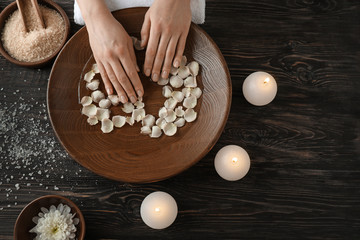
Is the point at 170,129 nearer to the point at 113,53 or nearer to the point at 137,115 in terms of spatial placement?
the point at 137,115

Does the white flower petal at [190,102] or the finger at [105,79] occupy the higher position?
the finger at [105,79]

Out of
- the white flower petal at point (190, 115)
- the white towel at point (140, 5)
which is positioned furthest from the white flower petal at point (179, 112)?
the white towel at point (140, 5)

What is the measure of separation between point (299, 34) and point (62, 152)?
2.07ft

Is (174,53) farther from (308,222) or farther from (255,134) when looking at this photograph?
(308,222)

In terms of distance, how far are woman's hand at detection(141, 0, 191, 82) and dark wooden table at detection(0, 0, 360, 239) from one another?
0.49 ft

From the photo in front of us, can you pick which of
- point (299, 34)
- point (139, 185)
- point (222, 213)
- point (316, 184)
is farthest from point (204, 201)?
point (299, 34)

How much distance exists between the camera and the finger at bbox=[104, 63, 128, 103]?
0.64 meters

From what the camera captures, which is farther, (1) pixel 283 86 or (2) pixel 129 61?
(1) pixel 283 86

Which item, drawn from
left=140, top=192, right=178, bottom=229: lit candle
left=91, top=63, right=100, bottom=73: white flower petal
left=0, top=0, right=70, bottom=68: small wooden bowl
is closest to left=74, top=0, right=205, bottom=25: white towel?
left=0, top=0, right=70, bottom=68: small wooden bowl

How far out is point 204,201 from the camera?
0.70 m

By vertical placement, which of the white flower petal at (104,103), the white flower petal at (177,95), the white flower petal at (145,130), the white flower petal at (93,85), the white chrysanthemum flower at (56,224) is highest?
the white flower petal at (93,85)

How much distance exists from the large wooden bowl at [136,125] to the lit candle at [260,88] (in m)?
0.08

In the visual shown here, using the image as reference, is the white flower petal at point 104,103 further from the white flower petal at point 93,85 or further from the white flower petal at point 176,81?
the white flower petal at point 176,81

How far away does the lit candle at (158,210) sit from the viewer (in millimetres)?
623
